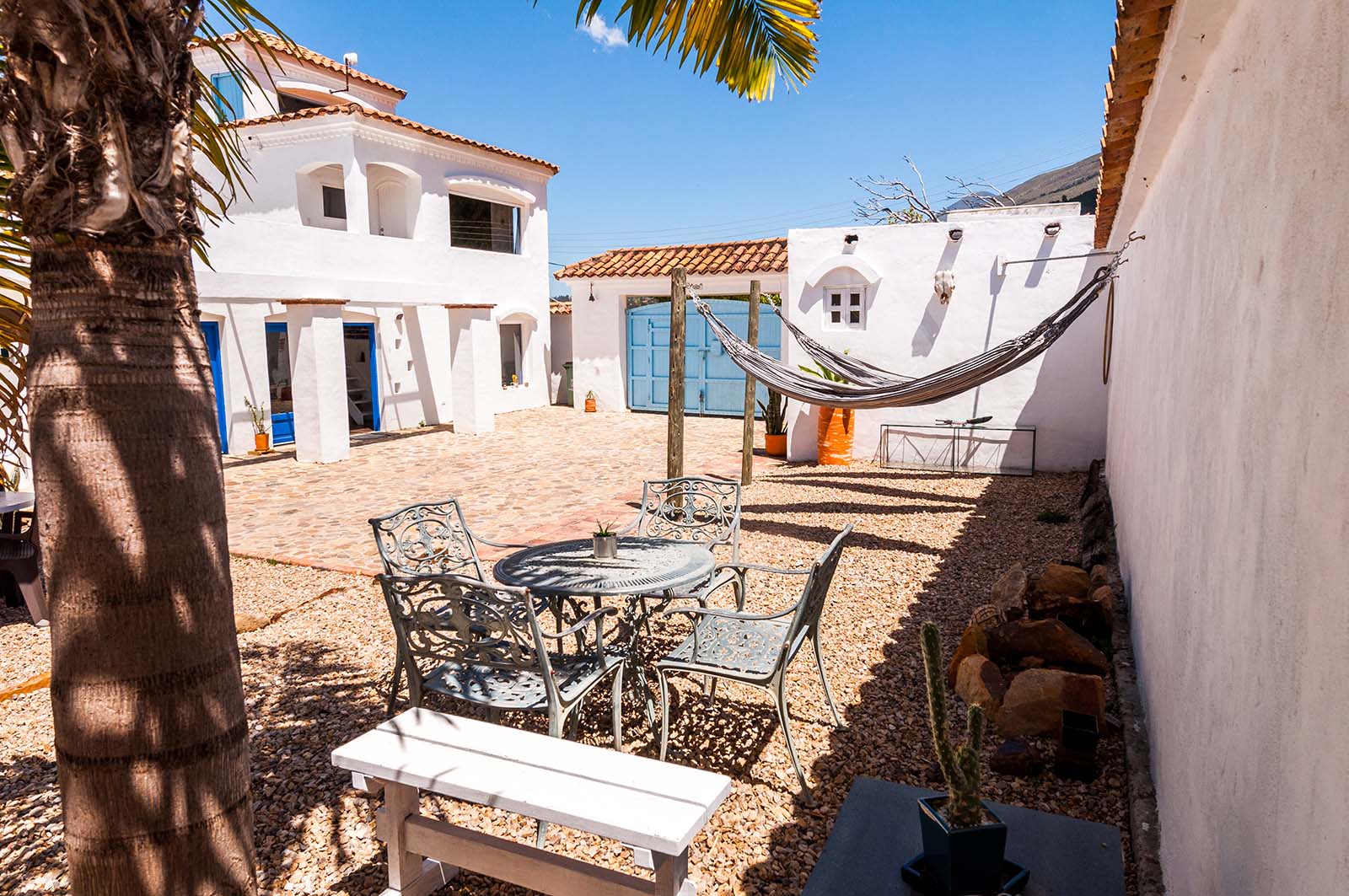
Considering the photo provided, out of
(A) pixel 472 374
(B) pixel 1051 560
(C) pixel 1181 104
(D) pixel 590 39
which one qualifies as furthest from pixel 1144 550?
(A) pixel 472 374

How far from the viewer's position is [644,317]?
47.8 feet

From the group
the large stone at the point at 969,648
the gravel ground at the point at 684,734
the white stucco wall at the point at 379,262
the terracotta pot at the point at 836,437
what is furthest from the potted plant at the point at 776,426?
the large stone at the point at 969,648

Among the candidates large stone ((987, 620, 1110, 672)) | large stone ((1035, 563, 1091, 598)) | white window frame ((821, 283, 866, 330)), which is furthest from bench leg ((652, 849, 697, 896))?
white window frame ((821, 283, 866, 330))

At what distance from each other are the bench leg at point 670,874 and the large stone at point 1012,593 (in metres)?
2.61

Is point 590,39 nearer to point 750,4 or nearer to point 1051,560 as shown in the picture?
point 750,4

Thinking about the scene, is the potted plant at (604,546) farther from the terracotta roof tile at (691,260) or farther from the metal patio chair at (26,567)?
the terracotta roof tile at (691,260)

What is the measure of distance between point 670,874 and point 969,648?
2355mm

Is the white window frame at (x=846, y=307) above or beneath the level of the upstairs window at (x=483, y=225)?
beneath

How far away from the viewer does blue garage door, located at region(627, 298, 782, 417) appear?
→ 531 inches

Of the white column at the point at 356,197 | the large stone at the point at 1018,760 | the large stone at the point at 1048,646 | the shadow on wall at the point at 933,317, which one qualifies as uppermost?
the white column at the point at 356,197

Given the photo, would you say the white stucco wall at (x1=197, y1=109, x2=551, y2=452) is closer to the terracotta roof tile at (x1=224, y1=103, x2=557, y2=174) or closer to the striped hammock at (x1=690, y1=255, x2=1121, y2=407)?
the terracotta roof tile at (x1=224, y1=103, x2=557, y2=174)

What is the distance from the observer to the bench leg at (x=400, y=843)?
2225 millimetres

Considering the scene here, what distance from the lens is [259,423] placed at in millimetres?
10750

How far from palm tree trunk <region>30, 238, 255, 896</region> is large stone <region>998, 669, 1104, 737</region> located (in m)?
2.84
